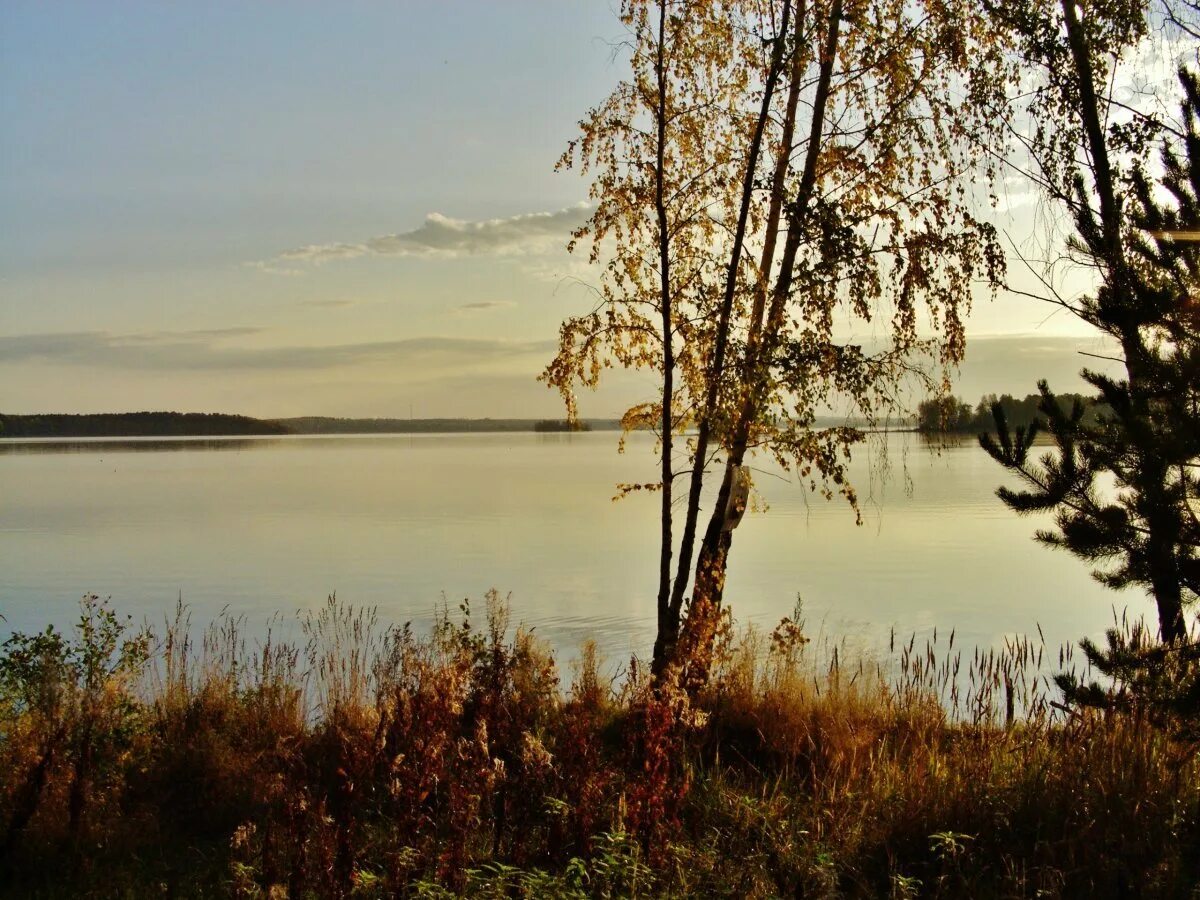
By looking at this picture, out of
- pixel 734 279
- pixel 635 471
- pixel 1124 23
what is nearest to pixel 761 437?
pixel 734 279

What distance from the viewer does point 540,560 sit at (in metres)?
22.4

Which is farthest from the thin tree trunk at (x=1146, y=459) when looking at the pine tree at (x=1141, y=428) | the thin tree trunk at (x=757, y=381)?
the thin tree trunk at (x=757, y=381)

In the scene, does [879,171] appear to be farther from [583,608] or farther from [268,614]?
[268,614]

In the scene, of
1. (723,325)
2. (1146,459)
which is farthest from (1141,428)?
(723,325)

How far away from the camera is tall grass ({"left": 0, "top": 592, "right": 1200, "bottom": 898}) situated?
4.84 meters

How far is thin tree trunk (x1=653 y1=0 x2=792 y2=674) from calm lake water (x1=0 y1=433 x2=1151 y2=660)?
4.66 ft

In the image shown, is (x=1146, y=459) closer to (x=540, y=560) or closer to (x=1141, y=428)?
(x=1141, y=428)

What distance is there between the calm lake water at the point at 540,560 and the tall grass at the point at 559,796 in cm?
235

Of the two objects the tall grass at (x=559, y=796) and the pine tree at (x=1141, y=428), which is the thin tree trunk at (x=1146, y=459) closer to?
the pine tree at (x=1141, y=428)

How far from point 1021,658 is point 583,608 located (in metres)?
9.69

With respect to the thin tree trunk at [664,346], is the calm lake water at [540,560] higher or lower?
lower

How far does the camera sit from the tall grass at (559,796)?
15.9ft

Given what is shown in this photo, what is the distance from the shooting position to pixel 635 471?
6012 cm

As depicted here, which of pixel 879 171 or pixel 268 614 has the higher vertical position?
pixel 879 171
